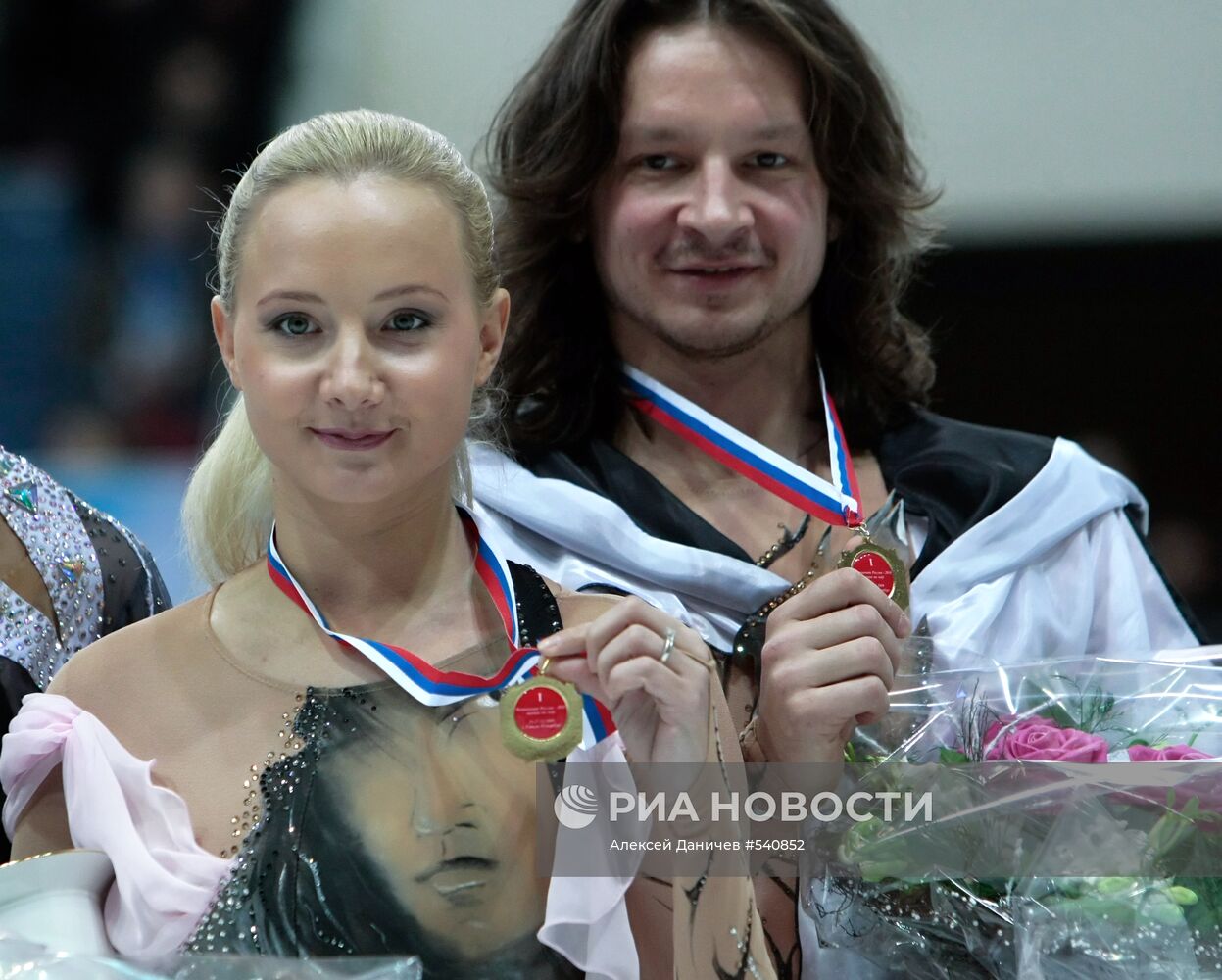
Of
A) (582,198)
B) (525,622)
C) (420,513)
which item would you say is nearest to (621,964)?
(525,622)

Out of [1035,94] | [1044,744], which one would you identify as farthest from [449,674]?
[1035,94]

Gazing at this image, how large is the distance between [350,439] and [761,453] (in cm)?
96

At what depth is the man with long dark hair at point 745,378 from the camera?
2.57 metres

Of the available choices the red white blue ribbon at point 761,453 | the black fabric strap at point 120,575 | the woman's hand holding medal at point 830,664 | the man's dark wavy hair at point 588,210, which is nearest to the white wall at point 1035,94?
the man's dark wavy hair at point 588,210

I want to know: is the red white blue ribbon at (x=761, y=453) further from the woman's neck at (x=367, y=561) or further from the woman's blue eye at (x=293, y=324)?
the woman's blue eye at (x=293, y=324)

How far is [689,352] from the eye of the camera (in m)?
A: 2.76

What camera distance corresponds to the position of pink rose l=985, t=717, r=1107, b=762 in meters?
1.89

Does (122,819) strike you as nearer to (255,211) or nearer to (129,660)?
(129,660)

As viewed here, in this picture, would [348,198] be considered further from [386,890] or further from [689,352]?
[689,352]

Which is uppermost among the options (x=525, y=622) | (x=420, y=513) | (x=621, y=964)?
(x=420, y=513)

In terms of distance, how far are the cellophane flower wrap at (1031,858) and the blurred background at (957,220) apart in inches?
115

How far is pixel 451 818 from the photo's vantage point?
5.78 feet

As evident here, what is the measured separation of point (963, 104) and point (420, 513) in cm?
356

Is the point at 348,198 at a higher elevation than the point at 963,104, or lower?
lower
